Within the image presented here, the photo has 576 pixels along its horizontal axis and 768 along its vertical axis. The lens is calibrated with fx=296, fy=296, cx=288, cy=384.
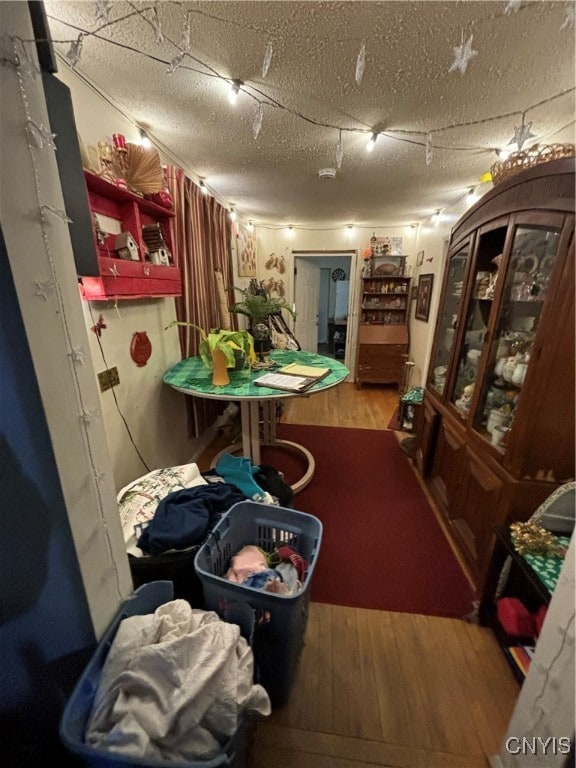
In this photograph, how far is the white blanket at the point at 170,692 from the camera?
58 cm

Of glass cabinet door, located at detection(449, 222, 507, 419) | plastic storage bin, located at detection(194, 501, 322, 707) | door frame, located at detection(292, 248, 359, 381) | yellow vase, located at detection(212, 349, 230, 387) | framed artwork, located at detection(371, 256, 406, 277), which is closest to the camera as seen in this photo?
plastic storage bin, located at detection(194, 501, 322, 707)

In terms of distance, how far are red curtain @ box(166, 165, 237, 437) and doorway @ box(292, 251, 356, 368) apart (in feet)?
6.29

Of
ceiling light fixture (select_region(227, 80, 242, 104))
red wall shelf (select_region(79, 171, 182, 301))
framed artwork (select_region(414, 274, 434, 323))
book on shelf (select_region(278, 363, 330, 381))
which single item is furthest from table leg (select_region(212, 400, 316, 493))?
framed artwork (select_region(414, 274, 434, 323))

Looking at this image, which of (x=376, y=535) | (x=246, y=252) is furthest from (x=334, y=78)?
(x=246, y=252)

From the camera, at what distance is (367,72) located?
1198 mm

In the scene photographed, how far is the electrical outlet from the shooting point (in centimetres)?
147

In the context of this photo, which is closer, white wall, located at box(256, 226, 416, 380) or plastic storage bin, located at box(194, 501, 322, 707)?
plastic storage bin, located at box(194, 501, 322, 707)

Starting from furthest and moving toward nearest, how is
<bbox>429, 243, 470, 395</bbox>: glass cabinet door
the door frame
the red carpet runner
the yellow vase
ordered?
the door frame < <bbox>429, 243, 470, 395</bbox>: glass cabinet door < the yellow vase < the red carpet runner

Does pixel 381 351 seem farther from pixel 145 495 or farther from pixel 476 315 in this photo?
pixel 145 495

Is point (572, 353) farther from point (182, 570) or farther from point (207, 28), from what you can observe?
point (207, 28)

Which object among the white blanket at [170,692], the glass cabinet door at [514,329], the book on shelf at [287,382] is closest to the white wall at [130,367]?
the book on shelf at [287,382]

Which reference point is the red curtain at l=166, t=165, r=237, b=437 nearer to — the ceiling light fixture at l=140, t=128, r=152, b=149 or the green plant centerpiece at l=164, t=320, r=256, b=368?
the ceiling light fixture at l=140, t=128, r=152, b=149

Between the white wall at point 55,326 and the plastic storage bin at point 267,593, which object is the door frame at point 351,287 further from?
the white wall at point 55,326

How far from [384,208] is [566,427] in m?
2.96
